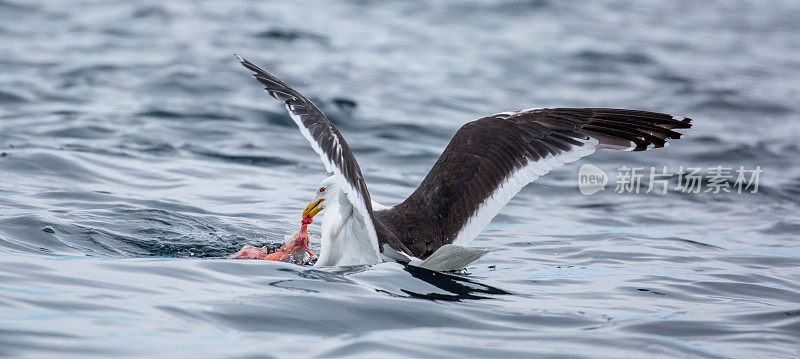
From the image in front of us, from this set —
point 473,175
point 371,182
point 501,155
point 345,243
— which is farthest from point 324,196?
point 371,182

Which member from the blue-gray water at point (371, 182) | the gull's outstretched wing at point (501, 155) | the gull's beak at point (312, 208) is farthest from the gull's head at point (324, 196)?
the blue-gray water at point (371, 182)

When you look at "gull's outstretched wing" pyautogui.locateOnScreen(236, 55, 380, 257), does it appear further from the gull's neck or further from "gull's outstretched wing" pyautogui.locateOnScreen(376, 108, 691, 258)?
"gull's outstretched wing" pyautogui.locateOnScreen(376, 108, 691, 258)

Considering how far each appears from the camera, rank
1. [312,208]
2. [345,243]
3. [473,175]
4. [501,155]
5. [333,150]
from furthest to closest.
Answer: [501,155], [473,175], [312,208], [345,243], [333,150]

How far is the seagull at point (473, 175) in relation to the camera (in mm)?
6559

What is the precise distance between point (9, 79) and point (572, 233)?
9.23m

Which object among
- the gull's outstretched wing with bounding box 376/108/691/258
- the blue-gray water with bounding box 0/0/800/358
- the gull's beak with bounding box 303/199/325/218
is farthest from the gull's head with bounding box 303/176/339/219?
the blue-gray water with bounding box 0/0/800/358

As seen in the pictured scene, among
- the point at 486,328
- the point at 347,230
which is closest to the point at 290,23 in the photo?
the point at 347,230

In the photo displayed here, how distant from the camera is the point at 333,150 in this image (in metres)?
5.87

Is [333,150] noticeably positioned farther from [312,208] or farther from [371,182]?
[371,182]

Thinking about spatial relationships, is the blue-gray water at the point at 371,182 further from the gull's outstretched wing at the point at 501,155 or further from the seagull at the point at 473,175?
the gull's outstretched wing at the point at 501,155

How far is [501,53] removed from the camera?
64.4ft

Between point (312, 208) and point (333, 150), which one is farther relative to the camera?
point (312, 208)

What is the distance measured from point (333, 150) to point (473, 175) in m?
1.90

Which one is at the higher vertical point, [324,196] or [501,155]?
[501,155]
